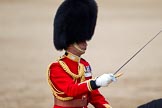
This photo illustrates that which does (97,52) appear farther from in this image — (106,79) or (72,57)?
(106,79)

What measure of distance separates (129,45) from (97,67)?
168 cm

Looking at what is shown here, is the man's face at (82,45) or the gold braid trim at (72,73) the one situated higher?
the man's face at (82,45)

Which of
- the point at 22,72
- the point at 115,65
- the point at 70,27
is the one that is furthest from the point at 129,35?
the point at 70,27

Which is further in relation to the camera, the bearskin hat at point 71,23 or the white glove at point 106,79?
the bearskin hat at point 71,23

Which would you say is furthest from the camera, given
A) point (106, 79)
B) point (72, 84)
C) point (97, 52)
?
point (97, 52)

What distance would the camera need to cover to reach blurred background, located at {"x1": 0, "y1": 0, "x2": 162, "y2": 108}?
6.33 m

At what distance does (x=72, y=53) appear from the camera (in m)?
2.98

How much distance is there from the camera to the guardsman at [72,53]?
9.50ft

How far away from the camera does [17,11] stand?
13023mm

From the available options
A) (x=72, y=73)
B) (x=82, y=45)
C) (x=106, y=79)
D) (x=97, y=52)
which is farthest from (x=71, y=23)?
(x=97, y=52)

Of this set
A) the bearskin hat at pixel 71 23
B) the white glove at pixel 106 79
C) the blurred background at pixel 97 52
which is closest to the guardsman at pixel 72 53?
the bearskin hat at pixel 71 23

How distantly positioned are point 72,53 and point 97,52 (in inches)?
226

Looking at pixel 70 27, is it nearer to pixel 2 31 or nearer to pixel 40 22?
pixel 2 31

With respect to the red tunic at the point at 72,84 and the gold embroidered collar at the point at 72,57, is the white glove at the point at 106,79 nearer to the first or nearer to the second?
the red tunic at the point at 72,84
